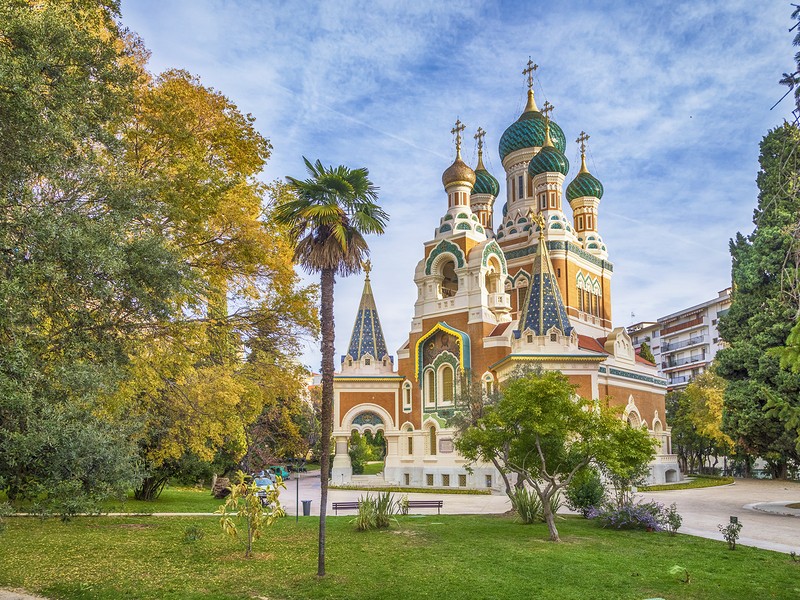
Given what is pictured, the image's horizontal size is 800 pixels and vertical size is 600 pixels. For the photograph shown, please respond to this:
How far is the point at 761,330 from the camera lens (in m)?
21.2

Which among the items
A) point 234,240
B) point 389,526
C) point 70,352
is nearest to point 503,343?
point 389,526

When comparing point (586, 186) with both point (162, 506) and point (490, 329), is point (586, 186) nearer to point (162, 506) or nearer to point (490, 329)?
point (490, 329)

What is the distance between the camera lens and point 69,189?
8.56 metres

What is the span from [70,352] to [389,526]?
9580mm

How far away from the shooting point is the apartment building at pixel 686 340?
210 ft

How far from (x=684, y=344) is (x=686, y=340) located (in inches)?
17.8

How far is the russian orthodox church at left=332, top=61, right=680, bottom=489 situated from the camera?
31078mm

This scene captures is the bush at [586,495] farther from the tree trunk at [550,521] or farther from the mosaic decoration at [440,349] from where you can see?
the mosaic decoration at [440,349]

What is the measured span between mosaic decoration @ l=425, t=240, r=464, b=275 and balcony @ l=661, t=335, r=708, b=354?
40.5m

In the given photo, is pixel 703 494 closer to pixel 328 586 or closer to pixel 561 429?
pixel 561 429

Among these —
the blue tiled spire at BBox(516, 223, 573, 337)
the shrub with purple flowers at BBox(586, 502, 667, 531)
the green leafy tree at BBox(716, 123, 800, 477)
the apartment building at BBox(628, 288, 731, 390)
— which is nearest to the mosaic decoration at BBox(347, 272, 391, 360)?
the blue tiled spire at BBox(516, 223, 573, 337)

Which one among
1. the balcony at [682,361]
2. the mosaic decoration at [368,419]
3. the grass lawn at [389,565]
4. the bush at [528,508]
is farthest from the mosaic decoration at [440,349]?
the balcony at [682,361]

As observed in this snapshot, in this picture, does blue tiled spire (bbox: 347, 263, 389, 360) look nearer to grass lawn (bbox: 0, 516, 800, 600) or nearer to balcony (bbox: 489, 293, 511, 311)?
balcony (bbox: 489, 293, 511, 311)

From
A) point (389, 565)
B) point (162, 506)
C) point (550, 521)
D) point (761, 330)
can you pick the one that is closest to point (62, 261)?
point (389, 565)
